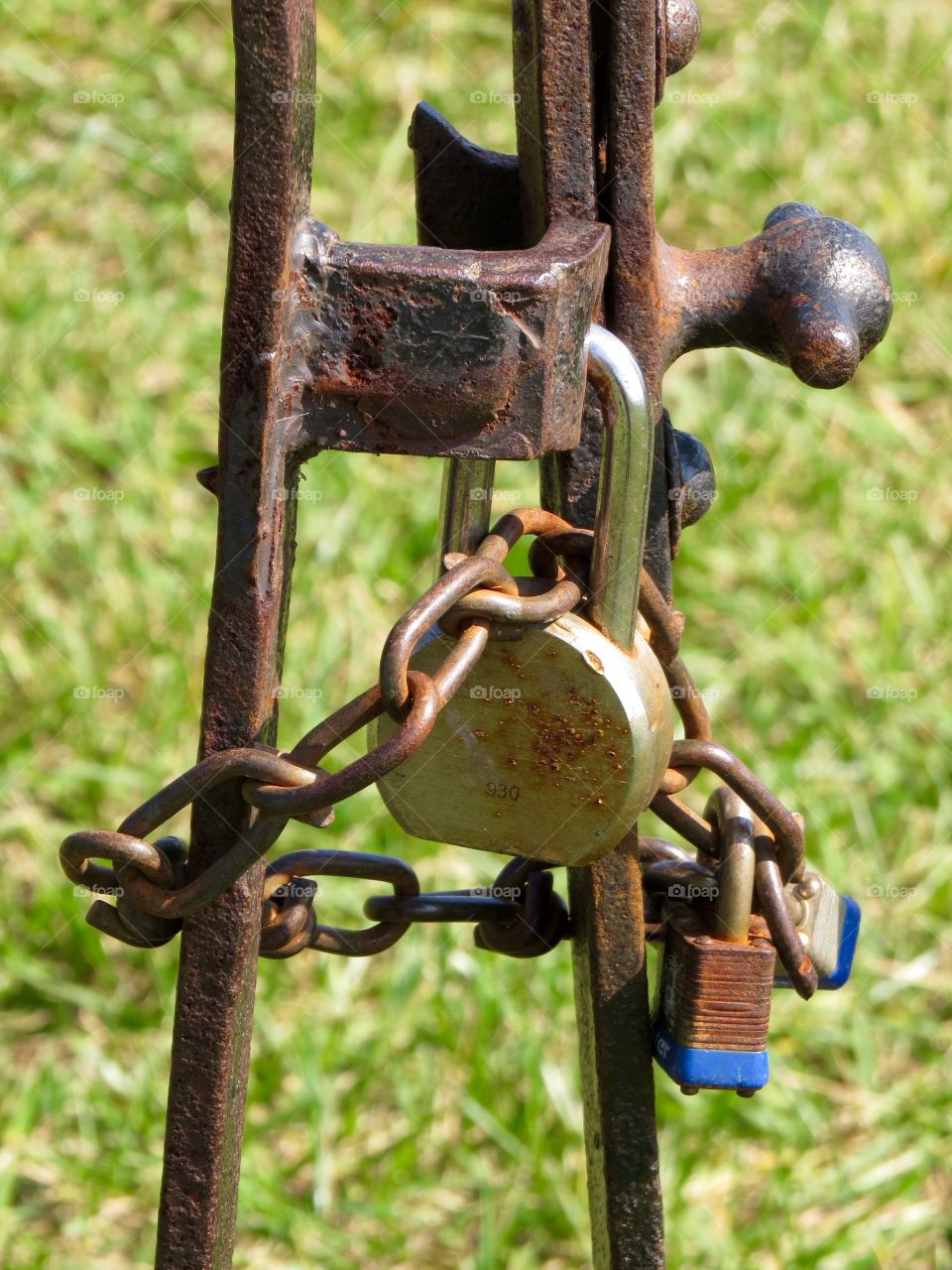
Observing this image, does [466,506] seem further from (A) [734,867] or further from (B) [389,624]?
(B) [389,624]

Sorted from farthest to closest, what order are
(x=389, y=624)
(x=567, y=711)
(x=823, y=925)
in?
1. (x=389, y=624)
2. (x=823, y=925)
3. (x=567, y=711)

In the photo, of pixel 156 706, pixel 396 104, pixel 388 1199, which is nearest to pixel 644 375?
pixel 388 1199

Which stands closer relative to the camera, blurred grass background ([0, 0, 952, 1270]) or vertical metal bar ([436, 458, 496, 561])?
vertical metal bar ([436, 458, 496, 561])

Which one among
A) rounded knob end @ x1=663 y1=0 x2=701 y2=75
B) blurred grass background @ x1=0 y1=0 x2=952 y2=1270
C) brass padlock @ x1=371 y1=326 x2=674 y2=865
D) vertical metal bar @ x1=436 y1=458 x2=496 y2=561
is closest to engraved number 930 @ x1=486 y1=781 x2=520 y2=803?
brass padlock @ x1=371 y1=326 x2=674 y2=865

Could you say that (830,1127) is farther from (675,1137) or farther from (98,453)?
(98,453)

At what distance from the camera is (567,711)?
767 mm

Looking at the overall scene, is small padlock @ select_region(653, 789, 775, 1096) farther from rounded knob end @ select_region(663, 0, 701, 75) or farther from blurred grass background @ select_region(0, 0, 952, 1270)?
blurred grass background @ select_region(0, 0, 952, 1270)

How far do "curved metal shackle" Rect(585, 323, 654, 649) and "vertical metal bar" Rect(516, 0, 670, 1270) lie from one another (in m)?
0.05

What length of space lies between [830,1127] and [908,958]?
0.90 ft

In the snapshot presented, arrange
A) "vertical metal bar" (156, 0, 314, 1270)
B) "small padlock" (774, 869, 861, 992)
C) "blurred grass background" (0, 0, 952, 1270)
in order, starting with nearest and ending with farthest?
1. "vertical metal bar" (156, 0, 314, 1270)
2. "small padlock" (774, 869, 861, 992)
3. "blurred grass background" (0, 0, 952, 1270)

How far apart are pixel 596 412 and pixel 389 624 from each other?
1.65m

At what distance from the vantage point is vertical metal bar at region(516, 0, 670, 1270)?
2.46ft

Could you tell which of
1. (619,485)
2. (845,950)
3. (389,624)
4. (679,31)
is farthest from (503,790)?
(389,624)

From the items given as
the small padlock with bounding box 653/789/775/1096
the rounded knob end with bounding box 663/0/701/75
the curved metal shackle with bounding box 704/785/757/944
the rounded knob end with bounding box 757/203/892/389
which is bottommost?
the small padlock with bounding box 653/789/775/1096
